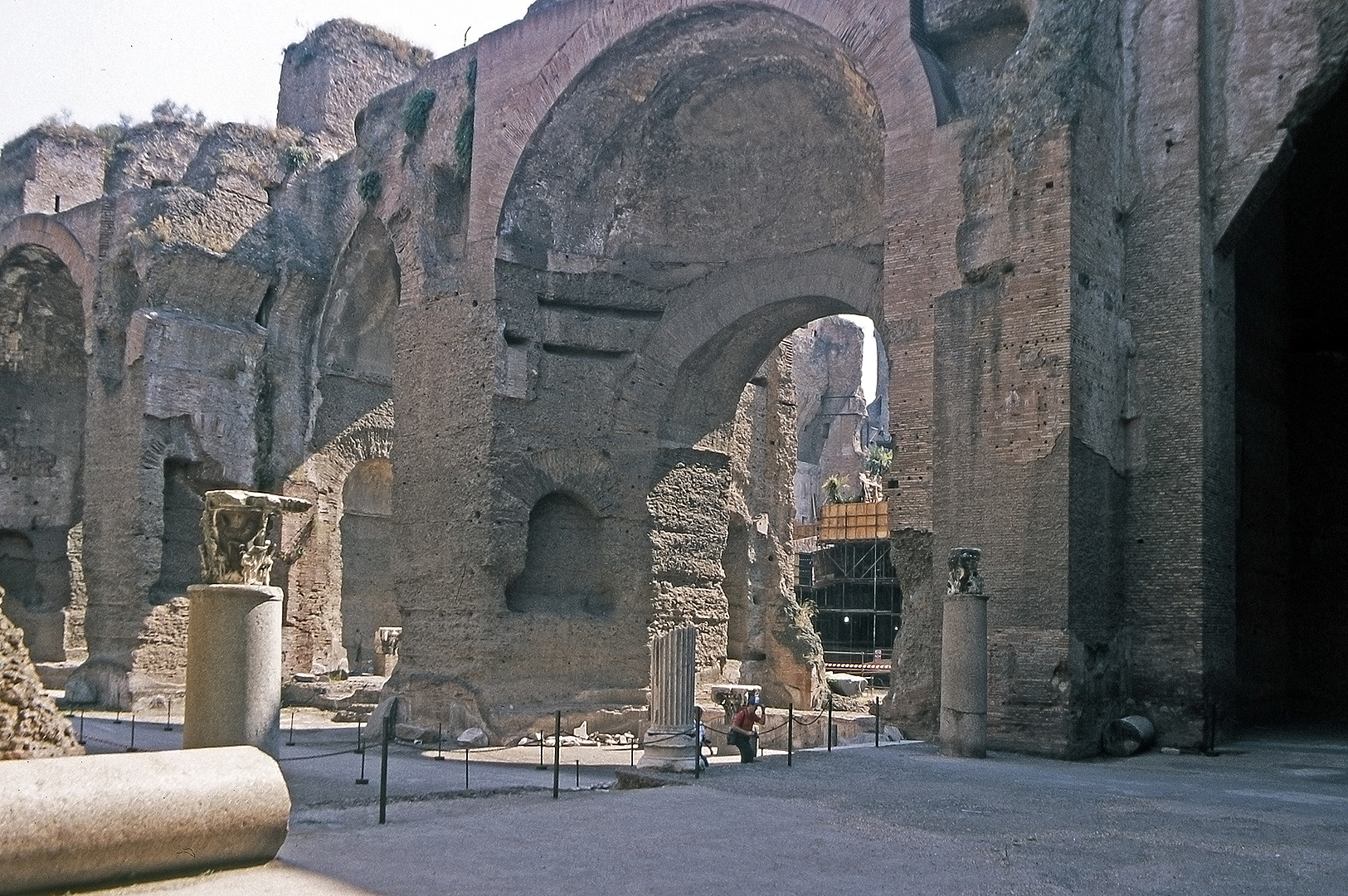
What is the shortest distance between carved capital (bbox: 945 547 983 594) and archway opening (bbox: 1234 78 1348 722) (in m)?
4.14

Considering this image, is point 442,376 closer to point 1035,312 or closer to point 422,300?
point 422,300

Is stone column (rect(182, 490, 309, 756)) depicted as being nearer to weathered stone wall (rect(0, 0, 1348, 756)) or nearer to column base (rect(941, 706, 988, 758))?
column base (rect(941, 706, 988, 758))

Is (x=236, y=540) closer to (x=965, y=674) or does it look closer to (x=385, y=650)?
(x=965, y=674)

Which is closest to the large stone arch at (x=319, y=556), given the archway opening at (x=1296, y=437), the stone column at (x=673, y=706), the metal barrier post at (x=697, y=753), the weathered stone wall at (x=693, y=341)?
the weathered stone wall at (x=693, y=341)

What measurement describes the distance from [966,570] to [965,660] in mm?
640

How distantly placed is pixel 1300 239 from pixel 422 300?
9510 millimetres

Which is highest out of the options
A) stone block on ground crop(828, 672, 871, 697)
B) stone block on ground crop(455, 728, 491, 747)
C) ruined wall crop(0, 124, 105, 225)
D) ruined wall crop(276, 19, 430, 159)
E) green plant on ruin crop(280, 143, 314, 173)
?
ruined wall crop(276, 19, 430, 159)

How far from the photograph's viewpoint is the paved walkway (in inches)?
206

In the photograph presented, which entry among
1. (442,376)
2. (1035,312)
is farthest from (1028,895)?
(442,376)

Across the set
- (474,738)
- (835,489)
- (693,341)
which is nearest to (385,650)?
(474,738)

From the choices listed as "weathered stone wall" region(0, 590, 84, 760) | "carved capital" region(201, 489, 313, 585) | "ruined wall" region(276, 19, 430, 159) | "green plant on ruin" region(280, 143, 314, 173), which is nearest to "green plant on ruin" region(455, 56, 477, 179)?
"green plant on ruin" region(280, 143, 314, 173)

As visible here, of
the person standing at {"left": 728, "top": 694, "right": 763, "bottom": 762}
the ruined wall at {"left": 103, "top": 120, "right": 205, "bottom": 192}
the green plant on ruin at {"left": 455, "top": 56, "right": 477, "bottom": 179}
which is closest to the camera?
the person standing at {"left": 728, "top": 694, "right": 763, "bottom": 762}

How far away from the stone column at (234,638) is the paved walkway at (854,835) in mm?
661

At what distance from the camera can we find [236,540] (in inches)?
284
